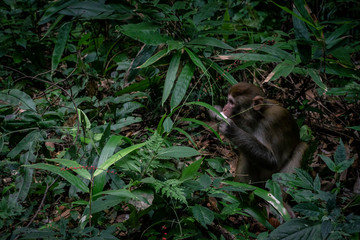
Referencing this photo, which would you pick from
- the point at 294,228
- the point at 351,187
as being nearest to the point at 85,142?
the point at 294,228

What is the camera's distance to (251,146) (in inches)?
124

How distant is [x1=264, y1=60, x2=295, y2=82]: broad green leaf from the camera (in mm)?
2602

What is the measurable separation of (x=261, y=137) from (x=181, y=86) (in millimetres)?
1161

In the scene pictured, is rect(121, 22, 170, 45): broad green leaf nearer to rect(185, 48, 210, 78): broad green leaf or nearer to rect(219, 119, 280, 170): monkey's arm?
rect(185, 48, 210, 78): broad green leaf

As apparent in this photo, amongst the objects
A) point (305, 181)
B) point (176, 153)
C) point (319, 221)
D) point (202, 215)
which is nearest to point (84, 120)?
point (176, 153)

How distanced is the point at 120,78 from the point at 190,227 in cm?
249

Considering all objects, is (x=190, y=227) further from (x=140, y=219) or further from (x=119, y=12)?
(x=119, y=12)

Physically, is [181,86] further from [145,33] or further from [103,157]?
[103,157]

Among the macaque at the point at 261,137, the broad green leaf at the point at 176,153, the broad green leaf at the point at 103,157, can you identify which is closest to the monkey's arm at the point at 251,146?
the macaque at the point at 261,137

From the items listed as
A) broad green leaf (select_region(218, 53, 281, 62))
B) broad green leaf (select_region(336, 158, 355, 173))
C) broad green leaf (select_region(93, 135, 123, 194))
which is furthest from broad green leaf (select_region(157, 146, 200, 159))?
broad green leaf (select_region(218, 53, 281, 62))

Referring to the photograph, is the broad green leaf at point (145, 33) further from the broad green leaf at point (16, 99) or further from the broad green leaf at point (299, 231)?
the broad green leaf at point (299, 231)

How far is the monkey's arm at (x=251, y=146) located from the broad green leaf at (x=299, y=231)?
1325 mm

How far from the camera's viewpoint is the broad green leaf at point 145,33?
2604 mm

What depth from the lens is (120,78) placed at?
4.15m
